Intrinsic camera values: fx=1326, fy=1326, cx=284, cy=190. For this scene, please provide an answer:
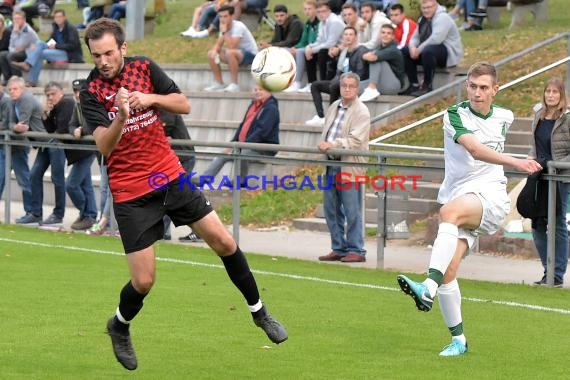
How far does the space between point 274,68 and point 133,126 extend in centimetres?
702

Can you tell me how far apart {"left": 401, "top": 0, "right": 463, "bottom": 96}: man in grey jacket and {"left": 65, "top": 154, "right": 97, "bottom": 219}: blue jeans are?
206 inches

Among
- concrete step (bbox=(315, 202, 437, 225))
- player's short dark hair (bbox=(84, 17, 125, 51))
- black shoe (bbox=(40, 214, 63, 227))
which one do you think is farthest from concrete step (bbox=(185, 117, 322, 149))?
player's short dark hair (bbox=(84, 17, 125, 51))

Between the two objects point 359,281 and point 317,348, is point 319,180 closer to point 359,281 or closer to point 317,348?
point 359,281

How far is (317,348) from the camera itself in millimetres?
9305

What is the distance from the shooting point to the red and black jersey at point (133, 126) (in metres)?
8.38

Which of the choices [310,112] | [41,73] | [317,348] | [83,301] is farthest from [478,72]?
[41,73]

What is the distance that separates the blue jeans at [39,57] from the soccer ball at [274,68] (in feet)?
38.4

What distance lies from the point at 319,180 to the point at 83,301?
15.3 feet

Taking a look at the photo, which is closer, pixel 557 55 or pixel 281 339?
pixel 281 339

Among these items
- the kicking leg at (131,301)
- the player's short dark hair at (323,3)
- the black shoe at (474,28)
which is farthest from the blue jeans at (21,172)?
the kicking leg at (131,301)

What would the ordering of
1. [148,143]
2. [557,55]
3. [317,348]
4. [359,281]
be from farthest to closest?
[557,55], [359,281], [317,348], [148,143]

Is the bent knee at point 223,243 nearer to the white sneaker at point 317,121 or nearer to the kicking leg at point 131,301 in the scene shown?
the kicking leg at point 131,301

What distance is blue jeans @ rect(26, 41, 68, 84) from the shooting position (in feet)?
86.1

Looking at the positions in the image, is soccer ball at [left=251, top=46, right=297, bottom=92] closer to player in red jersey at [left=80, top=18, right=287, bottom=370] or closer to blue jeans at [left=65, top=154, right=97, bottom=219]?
blue jeans at [left=65, top=154, right=97, bottom=219]
